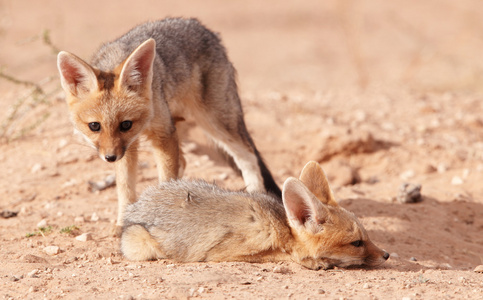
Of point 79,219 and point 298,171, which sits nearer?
point 79,219

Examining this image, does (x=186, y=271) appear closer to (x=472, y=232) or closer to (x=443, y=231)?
(x=443, y=231)

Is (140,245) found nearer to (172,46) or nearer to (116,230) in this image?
(116,230)

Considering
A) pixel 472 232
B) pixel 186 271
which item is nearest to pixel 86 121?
pixel 186 271

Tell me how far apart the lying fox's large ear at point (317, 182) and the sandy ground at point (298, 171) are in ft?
1.90

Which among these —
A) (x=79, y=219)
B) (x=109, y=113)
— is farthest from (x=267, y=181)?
(x=109, y=113)

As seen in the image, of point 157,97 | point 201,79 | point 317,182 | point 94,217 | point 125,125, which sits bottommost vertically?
point 94,217

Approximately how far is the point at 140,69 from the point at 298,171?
324 cm

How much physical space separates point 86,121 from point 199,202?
109cm

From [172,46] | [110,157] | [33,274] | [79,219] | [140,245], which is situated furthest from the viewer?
A: [172,46]

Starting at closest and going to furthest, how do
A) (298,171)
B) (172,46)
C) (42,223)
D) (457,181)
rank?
(42,223) → (172,46) → (457,181) → (298,171)

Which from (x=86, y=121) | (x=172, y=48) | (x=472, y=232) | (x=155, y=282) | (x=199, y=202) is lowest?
(x=472, y=232)

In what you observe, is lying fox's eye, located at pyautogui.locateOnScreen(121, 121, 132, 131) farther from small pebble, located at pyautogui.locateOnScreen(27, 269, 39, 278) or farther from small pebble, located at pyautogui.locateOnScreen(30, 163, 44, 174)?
small pebble, located at pyautogui.locateOnScreen(30, 163, 44, 174)

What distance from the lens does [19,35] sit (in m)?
15.3

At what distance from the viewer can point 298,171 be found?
24.3 feet
